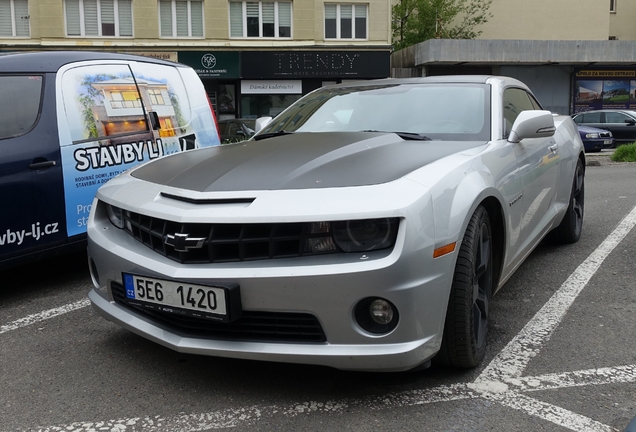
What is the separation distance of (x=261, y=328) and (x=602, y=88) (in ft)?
109

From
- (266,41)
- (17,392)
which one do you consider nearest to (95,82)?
(17,392)

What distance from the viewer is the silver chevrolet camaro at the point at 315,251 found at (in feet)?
8.70

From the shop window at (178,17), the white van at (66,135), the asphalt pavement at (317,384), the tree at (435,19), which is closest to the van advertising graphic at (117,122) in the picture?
the white van at (66,135)

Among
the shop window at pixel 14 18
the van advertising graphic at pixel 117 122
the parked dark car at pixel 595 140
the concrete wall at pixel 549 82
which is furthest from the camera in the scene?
the concrete wall at pixel 549 82

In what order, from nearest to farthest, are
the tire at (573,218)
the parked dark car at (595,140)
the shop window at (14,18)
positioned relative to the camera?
the tire at (573,218) → the parked dark car at (595,140) → the shop window at (14,18)

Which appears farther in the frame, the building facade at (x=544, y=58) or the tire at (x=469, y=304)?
the building facade at (x=544, y=58)

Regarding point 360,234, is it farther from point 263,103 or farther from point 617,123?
point 263,103

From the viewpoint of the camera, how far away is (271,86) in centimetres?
2759

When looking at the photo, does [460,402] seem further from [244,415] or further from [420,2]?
[420,2]

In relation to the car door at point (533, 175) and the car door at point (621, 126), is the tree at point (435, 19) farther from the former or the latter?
the car door at point (533, 175)

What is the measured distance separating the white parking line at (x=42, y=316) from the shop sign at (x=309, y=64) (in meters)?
23.6

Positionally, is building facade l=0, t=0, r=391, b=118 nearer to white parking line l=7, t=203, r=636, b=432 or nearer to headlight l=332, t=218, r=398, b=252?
white parking line l=7, t=203, r=636, b=432

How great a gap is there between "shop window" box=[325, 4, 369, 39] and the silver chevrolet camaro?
25.0m

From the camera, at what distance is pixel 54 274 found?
5.18 meters
